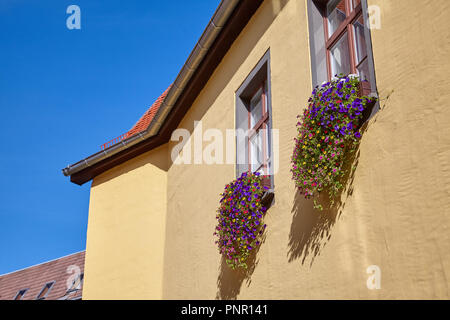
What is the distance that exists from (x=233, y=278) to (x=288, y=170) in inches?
61.8

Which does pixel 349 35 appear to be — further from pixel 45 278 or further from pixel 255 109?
pixel 45 278

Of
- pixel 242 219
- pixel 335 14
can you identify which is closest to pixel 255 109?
pixel 242 219

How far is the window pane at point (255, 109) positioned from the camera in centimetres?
733

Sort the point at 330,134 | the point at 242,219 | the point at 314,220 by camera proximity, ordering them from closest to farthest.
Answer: the point at 330,134, the point at 314,220, the point at 242,219

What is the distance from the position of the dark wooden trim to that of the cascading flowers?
9.17 ft

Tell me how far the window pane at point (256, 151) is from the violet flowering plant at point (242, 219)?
49 cm

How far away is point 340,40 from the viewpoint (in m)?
5.56

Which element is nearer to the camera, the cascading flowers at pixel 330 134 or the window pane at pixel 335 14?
the cascading flowers at pixel 330 134

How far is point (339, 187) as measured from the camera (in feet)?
15.7

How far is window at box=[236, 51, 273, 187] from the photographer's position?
22.3 ft

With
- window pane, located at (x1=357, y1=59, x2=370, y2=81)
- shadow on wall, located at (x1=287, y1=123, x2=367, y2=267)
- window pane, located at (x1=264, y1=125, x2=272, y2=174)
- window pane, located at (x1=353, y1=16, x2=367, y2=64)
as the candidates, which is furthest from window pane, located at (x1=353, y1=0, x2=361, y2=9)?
window pane, located at (x1=264, y1=125, x2=272, y2=174)

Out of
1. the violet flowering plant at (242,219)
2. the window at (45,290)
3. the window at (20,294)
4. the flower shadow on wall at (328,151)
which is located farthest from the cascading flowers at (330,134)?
the window at (20,294)

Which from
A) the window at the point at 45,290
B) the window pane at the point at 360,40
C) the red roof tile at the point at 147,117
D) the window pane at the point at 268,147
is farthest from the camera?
the window at the point at 45,290

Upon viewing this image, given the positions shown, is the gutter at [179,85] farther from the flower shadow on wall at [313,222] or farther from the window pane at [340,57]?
the flower shadow on wall at [313,222]
